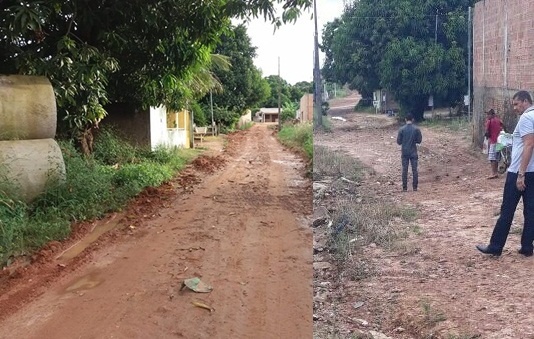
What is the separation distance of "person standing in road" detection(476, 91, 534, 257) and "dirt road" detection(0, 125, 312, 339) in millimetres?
1874

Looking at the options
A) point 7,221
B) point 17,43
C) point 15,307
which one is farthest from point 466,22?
point 17,43

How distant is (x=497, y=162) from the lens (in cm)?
137

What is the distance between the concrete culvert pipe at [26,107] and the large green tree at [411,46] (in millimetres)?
4432

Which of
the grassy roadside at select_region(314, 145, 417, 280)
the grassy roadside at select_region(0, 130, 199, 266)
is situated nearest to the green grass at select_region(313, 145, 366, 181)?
the grassy roadside at select_region(314, 145, 417, 280)

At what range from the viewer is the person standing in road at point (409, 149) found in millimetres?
1518

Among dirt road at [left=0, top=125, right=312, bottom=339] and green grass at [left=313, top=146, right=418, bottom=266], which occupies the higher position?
green grass at [left=313, top=146, right=418, bottom=266]

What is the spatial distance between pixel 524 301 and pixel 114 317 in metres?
2.75

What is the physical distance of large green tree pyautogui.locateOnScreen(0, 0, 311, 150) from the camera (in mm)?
5625

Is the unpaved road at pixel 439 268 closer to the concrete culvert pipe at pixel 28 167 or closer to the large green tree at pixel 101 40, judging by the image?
the large green tree at pixel 101 40

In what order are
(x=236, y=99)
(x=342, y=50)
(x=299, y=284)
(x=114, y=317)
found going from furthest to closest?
(x=236, y=99), (x=299, y=284), (x=114, y=317), (x=342, y=50)

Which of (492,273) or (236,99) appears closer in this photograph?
(492,273)

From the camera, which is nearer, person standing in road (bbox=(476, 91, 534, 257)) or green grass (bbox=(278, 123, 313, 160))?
person standing in road (bbox=(476, 91, 534, 257))

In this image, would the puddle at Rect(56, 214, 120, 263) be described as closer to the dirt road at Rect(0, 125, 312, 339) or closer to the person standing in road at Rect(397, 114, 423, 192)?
the dirt road at Rect(0, 125, 312, 339)

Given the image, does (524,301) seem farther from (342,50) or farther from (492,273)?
(342,50)
